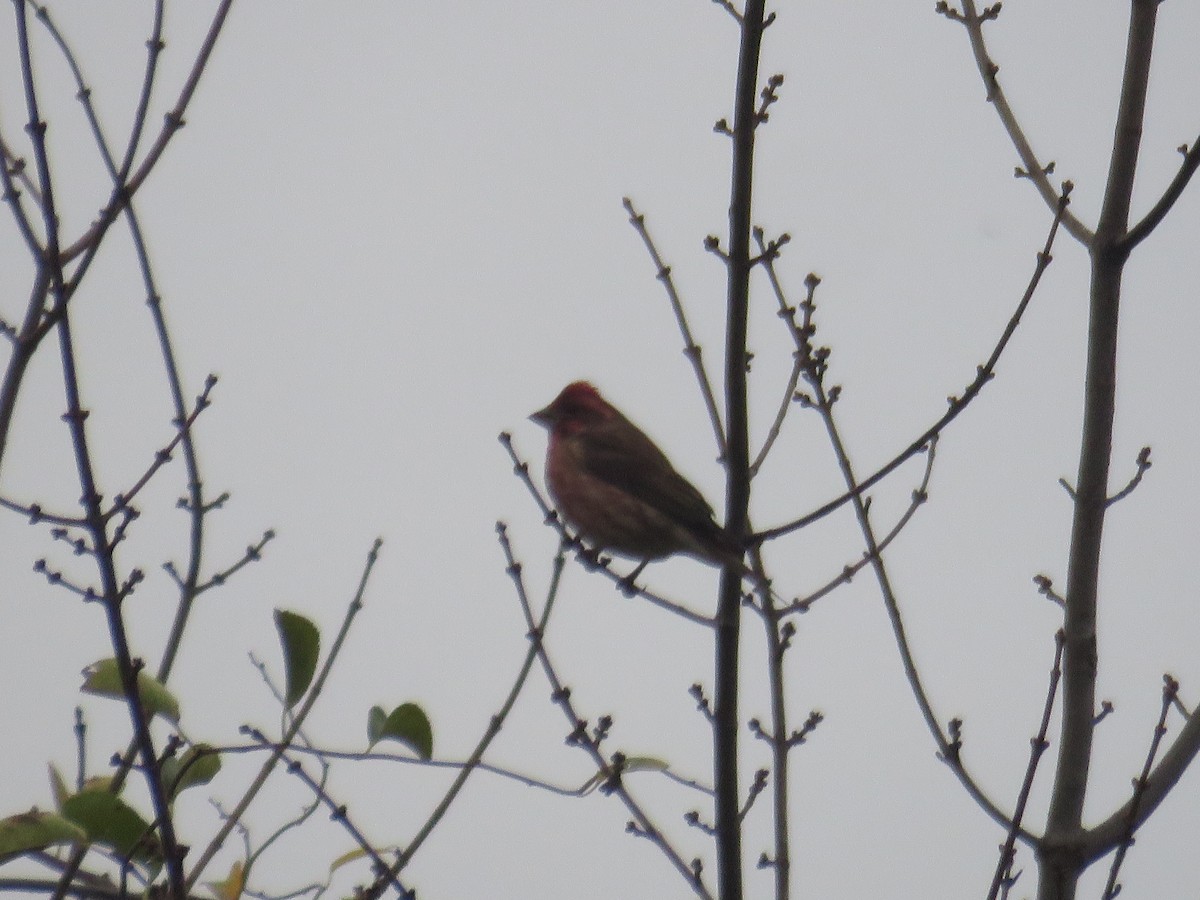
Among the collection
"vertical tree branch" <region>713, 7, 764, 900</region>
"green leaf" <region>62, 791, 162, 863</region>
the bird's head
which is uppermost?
the bird's head

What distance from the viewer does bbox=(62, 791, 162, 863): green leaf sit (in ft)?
11.6

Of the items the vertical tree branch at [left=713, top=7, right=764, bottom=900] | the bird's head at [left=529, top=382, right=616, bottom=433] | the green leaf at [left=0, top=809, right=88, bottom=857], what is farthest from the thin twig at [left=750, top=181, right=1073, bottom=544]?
the bird's head at [left=529, top=382, right=616, bottom=433]

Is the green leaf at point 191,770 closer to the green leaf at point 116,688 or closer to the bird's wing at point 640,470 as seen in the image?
the green leaf at point 116,688

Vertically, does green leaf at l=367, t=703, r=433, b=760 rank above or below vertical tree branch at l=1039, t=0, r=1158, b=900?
below

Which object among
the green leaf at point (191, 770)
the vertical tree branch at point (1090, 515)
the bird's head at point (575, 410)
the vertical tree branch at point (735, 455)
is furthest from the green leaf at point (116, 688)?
the bird's head at point (575, 410)

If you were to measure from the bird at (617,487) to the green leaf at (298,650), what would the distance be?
10.0ft

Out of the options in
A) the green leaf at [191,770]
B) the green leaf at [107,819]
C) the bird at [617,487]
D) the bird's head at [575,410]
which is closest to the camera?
the green leaf at [107,819]

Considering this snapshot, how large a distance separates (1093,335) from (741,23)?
1.39 m

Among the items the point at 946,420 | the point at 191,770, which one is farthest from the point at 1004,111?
the point at 191,770

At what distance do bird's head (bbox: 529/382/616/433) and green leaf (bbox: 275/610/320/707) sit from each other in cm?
474

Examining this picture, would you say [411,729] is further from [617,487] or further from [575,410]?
[575,410]

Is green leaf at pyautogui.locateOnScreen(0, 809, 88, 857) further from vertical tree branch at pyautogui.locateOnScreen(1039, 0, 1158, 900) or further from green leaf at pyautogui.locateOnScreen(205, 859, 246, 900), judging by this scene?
vertical tree branch at pyautogui.locateOnScreen(1039, 0, 1158, 900)

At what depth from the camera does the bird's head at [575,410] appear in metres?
8.73

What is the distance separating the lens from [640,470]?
26.2 feet
